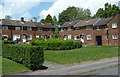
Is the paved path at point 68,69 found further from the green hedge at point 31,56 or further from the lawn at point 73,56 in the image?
the lawn at point 73,56

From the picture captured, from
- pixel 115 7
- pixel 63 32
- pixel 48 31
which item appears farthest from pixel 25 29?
pixel 115 7

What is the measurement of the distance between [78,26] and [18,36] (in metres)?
19.2

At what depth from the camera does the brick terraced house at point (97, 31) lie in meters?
35.7

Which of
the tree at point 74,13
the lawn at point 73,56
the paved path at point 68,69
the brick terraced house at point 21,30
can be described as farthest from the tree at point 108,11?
the paved path at point 68,69

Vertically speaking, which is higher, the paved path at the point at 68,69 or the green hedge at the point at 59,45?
the green hedge at the point at 59,45

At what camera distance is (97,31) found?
135 feet

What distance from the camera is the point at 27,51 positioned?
11.9m

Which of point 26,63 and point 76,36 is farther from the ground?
point 76,36

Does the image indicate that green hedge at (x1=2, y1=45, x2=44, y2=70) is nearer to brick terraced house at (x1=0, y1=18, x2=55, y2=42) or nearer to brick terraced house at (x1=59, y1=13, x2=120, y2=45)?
brick terraced house at (x1=59, y1=13, x2=120, y2=45)

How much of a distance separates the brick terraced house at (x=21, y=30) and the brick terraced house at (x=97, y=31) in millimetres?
7798

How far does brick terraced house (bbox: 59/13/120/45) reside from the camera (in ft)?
117

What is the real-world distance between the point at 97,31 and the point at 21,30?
76.2 feet

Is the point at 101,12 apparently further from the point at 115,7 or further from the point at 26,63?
the point at 26,63

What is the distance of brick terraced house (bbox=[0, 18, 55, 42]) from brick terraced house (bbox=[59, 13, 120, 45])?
7.80 m
